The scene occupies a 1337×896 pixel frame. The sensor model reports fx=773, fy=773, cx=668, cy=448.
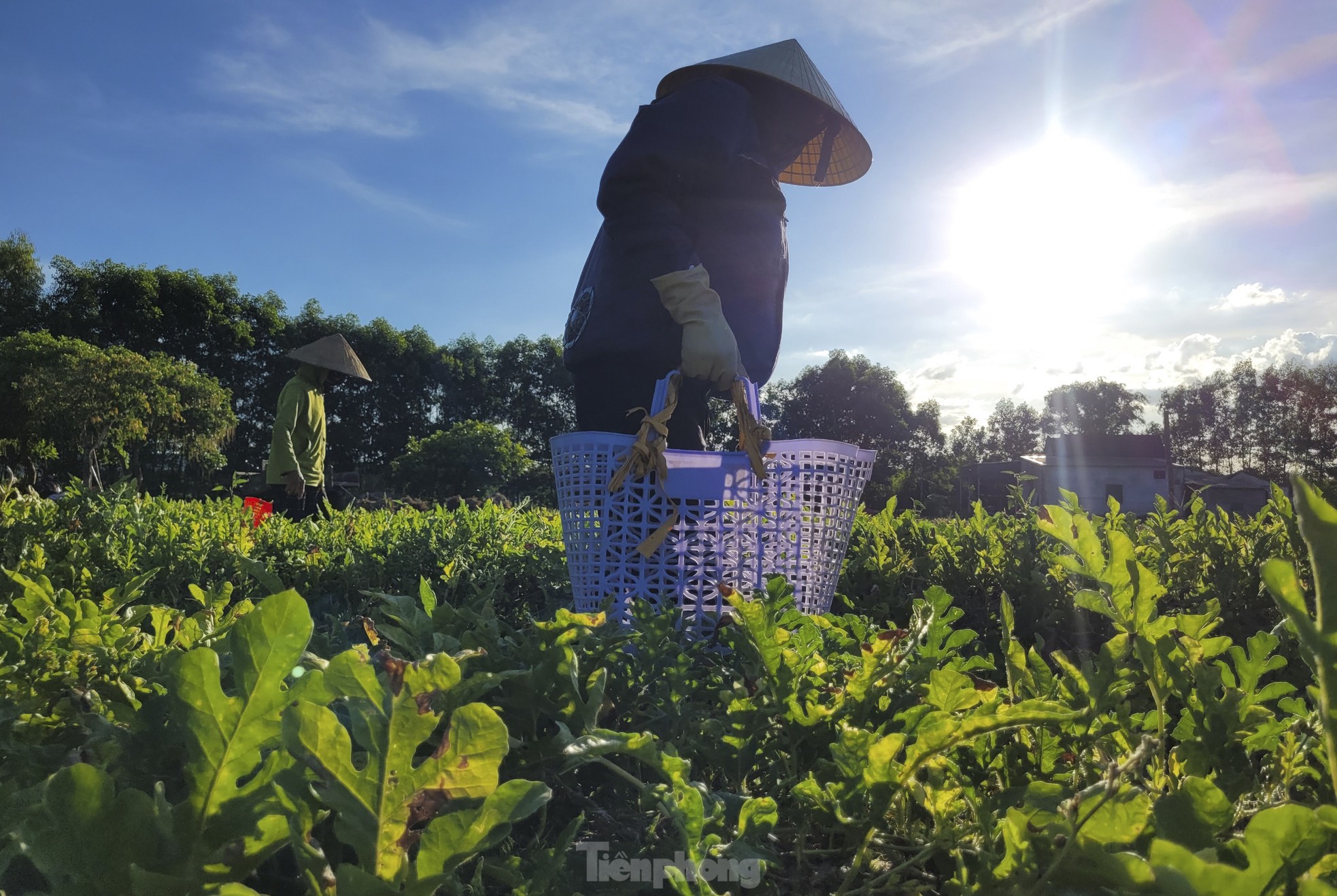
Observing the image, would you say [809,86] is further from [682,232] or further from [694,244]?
[682,232]

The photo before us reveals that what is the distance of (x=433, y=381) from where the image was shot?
4631 centimetres

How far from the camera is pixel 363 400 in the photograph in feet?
144

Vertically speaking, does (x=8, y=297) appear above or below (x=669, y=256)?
above

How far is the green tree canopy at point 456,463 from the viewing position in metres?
24.9

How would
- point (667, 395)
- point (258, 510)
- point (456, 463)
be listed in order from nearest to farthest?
point (667, 395), point (258, 510), point (456, 463)

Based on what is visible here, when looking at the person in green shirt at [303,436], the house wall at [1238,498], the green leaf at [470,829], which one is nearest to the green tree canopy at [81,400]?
the person in green shirt at [303,436]

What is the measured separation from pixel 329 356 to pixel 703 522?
6.97 m

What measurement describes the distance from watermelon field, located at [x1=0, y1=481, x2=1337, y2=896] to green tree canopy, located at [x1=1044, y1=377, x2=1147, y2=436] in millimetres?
86426

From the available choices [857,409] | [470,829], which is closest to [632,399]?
[470,829]

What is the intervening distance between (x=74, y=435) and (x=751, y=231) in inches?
1343

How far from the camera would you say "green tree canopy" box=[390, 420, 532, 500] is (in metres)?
24.9

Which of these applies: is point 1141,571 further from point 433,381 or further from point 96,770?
point 433,381

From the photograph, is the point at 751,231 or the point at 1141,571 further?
the point at 751,231

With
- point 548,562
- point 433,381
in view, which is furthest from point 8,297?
point 548,562
